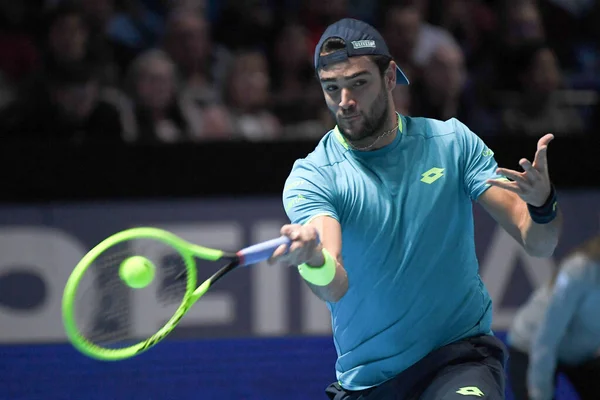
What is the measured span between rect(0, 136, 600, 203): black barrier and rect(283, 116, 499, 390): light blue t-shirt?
2.96 meters

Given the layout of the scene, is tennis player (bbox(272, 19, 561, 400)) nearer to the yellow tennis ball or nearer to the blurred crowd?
the yellow tennis ball

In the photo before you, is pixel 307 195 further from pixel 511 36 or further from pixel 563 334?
pixel 511 36

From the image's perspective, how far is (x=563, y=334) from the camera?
4602 mm

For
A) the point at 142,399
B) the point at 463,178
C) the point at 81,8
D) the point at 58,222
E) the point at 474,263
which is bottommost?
the point at 142,399

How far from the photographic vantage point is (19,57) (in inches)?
279

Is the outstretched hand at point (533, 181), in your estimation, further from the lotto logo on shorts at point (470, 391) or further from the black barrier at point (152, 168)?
the black barrier at point (152, 168)

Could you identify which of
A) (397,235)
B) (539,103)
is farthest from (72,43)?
(397,235)

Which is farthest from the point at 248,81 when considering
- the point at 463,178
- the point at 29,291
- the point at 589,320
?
the point at 463,178

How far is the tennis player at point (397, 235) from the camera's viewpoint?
3.27 meters

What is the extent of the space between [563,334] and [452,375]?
160cm

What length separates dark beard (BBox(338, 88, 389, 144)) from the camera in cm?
333

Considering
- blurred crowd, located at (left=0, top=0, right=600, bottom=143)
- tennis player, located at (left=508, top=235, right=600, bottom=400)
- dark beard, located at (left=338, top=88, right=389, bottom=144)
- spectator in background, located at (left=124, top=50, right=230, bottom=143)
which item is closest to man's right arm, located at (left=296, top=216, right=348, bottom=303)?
dark beard, located at (left=338, top=88, right=389, bottom=144)

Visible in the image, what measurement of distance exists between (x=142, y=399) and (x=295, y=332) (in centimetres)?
124

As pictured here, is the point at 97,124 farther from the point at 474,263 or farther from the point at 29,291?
the point at 474,263
